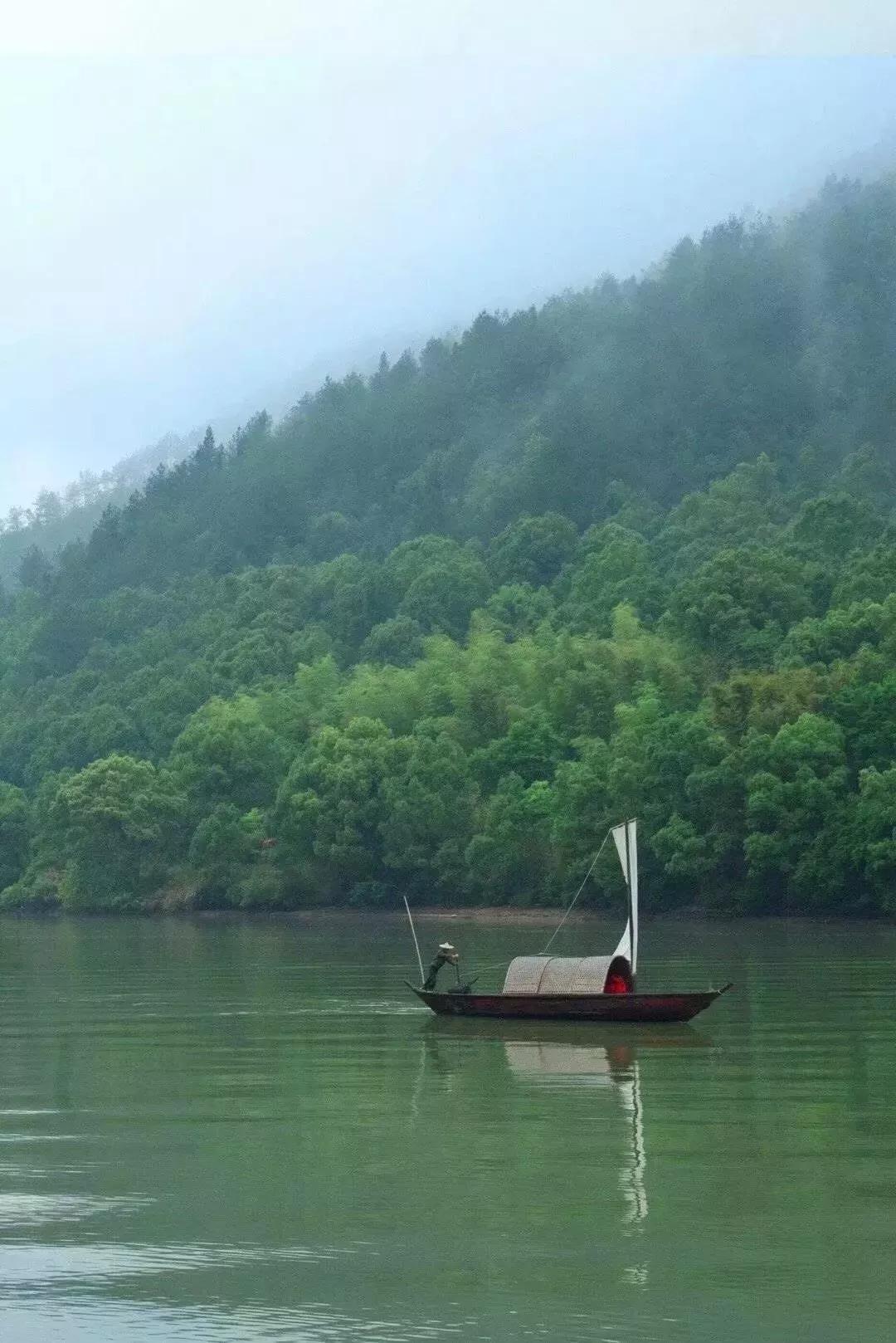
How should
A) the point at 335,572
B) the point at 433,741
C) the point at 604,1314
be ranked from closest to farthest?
1. the point at 604,1314
2. the point at 433,741
3. the point at 335,572

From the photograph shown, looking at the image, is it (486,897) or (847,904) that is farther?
(486,897)

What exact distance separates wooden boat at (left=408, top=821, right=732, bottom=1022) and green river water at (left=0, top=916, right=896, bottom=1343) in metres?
0.54

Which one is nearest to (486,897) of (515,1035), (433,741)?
(433,741)

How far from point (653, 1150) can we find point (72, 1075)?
44.5 feet

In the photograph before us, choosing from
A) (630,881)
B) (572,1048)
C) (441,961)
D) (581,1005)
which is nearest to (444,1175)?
(572,1048)

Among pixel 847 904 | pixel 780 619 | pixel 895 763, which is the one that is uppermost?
pixel 780 619

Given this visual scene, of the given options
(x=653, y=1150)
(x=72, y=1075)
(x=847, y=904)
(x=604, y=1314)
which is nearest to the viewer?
(x=604, y=1314)

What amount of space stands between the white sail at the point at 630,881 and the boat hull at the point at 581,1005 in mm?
1225

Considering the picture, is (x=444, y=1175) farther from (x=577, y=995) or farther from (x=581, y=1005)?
(x=581, y=1005)

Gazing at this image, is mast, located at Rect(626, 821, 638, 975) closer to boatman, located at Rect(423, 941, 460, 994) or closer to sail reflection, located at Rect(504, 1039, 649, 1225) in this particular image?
sail reflection, located at Rect(504, 1039, 649, 1225)

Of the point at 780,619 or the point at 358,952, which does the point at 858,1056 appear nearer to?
the point at 358,952

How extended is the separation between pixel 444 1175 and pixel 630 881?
69.3 ft

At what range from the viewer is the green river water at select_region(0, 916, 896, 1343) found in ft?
67.3

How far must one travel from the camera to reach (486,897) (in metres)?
113
